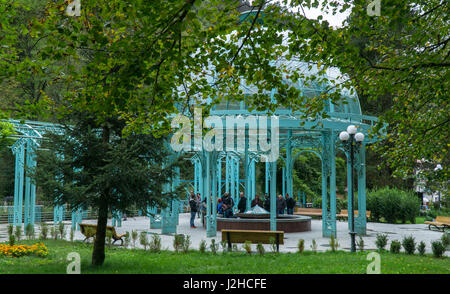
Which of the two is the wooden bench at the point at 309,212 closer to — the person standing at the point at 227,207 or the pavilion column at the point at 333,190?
the person standing at the point at 227,207

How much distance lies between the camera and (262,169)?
38.6 meters

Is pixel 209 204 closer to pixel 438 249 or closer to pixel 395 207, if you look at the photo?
pixel 438 249

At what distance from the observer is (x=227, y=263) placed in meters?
10.3

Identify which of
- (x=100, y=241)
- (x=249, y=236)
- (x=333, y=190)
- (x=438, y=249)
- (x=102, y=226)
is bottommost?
(x=438, y=249)

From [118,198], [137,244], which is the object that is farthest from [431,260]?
[137,244]

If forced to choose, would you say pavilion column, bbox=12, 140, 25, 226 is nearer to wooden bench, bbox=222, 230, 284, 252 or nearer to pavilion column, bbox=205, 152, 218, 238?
pavilion column, bbox=205, 152, 218, 238

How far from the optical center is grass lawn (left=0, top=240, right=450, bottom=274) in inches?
363

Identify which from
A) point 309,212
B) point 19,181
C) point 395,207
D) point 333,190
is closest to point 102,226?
point 333,190

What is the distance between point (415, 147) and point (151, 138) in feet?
20.1

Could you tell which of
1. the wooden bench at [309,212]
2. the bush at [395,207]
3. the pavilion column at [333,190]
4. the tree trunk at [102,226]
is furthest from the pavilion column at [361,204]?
the tree trunk at [102,226]

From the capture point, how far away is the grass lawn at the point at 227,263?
9.21 m

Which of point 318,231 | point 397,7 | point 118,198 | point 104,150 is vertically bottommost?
point 318,231

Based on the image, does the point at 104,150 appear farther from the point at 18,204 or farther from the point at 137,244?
the point at 18,204

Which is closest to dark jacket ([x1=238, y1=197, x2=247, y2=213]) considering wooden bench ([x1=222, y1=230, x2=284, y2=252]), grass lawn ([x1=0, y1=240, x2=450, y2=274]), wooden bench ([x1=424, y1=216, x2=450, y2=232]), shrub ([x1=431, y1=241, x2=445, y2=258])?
wooden bench ([x1=222, y1=230, x2=284, y2=252])
